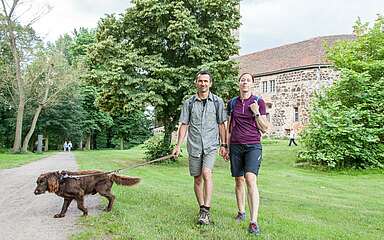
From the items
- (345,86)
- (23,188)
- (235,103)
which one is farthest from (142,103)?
(235,103)

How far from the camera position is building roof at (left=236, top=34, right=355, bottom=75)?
41109 millimetres

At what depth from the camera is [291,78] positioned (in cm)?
4238

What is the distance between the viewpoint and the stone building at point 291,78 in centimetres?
4019

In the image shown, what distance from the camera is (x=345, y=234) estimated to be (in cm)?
599


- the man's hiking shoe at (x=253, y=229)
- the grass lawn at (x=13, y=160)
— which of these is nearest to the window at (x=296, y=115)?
the grass lawn at (x=13, y=160)

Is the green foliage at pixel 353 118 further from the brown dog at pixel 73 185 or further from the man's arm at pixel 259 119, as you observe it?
the man's arm at pixel 259 119

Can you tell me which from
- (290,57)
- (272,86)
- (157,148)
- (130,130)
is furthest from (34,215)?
(130,130)

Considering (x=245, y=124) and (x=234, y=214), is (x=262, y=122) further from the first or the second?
(x=234, y=214)

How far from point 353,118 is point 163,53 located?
30.1 ft

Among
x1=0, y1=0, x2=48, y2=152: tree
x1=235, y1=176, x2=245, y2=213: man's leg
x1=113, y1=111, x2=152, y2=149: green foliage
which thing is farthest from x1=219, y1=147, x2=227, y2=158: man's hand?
x1=113, y1=111, x2=152, y2=149: green foliage

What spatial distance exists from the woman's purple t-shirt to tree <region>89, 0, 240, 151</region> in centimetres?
1231

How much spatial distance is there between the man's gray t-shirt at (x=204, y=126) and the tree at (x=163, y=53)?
12.0m

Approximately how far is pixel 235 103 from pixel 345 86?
16406 mm

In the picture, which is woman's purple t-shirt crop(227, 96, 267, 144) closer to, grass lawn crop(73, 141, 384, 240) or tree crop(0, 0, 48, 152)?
grass lawn crop(73, 141, 384, 240)
